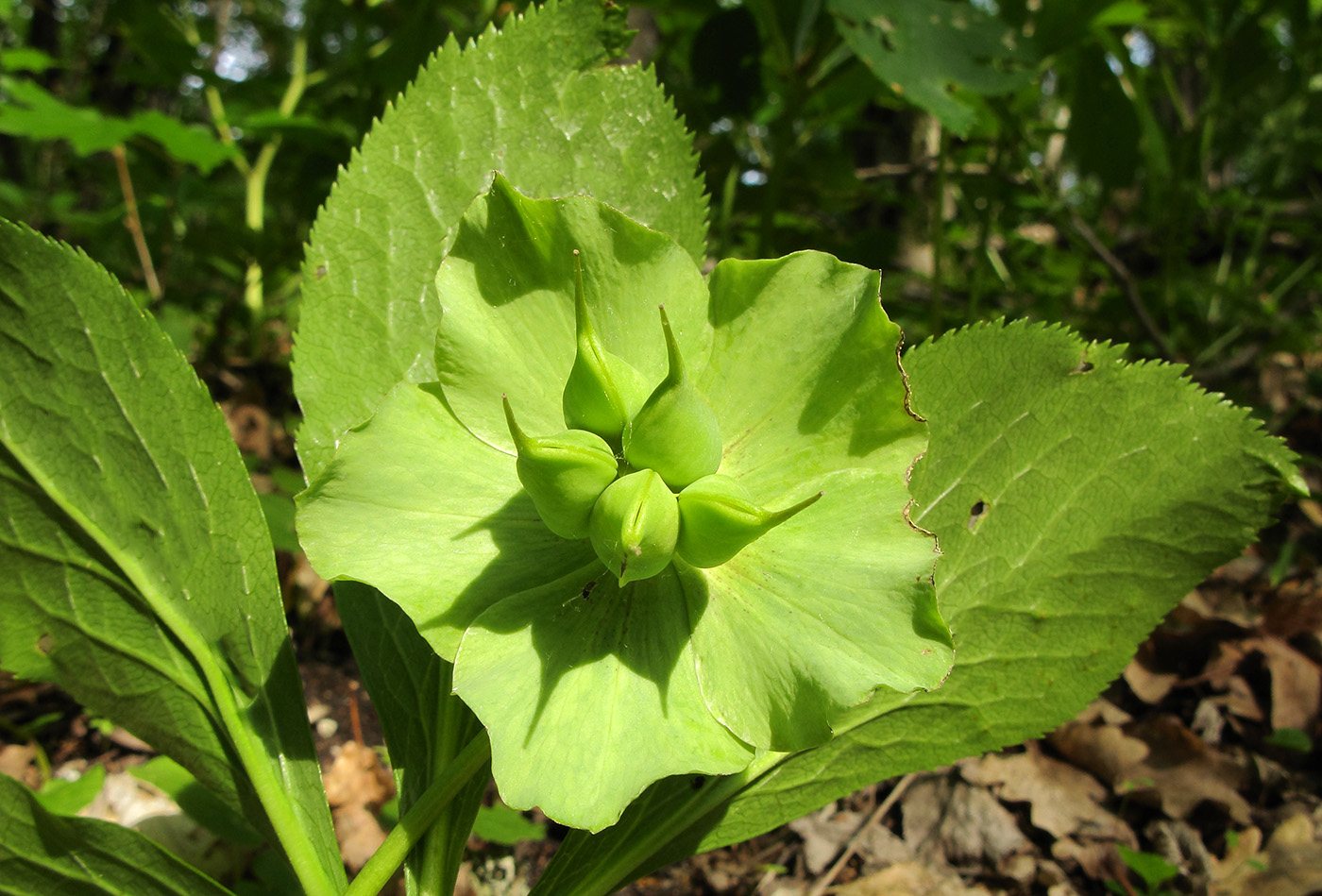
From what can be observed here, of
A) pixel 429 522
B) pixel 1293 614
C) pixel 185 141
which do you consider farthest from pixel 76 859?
pixel 185 141

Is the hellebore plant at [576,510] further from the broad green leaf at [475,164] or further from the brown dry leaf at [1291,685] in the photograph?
the brown dry leaf at [1291,685]

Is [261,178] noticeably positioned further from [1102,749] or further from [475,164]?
[1102,749]

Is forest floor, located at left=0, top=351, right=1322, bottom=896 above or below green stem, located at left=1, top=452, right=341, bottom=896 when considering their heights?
below

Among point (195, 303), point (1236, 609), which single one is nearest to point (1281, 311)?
point (1236, 609)

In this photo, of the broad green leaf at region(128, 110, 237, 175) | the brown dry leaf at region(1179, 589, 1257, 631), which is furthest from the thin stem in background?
the brown dry leaf at region(1179, 589, 1257, 631)

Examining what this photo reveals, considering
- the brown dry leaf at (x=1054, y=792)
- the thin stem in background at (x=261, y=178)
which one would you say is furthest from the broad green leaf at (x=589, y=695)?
the thin stem in background at (x=261, y=178)

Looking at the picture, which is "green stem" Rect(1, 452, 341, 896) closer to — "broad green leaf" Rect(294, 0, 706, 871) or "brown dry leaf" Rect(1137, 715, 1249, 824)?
"broad green leaf" Rect(294, 0, 706, 871)
